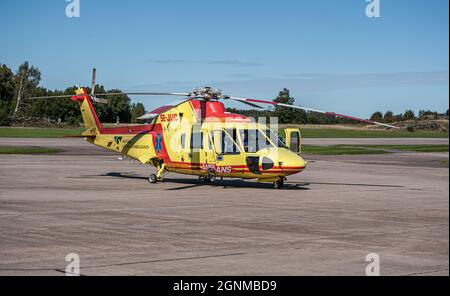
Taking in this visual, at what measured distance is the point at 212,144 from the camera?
26.5 m

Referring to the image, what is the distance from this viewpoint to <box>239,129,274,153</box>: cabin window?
25500 millimetres

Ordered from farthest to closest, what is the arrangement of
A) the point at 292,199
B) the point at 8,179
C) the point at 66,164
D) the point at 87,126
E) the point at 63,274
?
the point at 66,164, the point at 87,126, the point at 8,179, the point at 292,199, the point at 63,274

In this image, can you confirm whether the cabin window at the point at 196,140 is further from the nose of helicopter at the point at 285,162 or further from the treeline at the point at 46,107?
the treeline at the point at 46,107

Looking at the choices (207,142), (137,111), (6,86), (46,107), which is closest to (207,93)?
(207,142)

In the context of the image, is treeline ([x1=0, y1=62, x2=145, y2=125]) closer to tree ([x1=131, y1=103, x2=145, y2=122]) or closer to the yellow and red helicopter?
tree ([x1=131, y1=103, x2=145, y2=122])

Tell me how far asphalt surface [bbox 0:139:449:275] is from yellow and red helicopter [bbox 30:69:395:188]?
0.73 m

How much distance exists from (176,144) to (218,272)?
16644mm

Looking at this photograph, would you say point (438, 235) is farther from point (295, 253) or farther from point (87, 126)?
point (87, 126)

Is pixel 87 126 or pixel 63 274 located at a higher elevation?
pixel 87 126

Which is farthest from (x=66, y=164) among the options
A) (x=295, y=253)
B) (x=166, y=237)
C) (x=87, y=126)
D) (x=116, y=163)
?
(x=295, y=253)

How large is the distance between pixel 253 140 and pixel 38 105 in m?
114

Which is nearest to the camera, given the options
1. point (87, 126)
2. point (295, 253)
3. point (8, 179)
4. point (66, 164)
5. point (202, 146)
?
point (295, 253)

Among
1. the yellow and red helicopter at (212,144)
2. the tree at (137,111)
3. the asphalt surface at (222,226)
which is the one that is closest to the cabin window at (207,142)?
the yellow and red helicopter at (212,144)

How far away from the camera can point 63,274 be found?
1112cm
